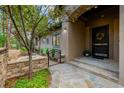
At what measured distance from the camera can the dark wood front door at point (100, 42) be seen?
25.3 ft

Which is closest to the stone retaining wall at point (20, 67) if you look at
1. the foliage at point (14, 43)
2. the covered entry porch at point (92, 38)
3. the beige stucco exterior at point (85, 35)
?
the covered entry porch at point (92, 38)

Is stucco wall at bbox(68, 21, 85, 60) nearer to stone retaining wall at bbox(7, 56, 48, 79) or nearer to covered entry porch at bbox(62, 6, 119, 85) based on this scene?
covered entry porch at bbox(62, 6, 119, 85)

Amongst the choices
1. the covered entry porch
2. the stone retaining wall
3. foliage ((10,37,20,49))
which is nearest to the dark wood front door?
the covered entry porch

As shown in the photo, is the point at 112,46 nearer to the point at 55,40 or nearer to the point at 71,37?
the point at 71,37

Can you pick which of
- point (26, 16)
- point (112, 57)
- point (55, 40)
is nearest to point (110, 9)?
point (112, 57)

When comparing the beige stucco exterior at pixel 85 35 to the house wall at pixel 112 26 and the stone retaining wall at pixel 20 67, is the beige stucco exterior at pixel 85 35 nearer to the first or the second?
the house wall at pixel 112 26

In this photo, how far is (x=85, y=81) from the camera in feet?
14.8

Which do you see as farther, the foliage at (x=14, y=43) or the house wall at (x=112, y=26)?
the foliage at (x=14, y=43)

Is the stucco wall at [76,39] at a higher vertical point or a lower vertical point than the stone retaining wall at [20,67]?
higher

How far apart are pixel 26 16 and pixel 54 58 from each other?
468 cm

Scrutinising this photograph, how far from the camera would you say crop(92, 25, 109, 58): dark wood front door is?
7707 mm

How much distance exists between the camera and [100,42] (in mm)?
8133

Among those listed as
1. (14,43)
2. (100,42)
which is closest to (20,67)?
(100,42)

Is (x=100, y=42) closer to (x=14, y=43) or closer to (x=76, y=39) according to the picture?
(x=76, y=39)
